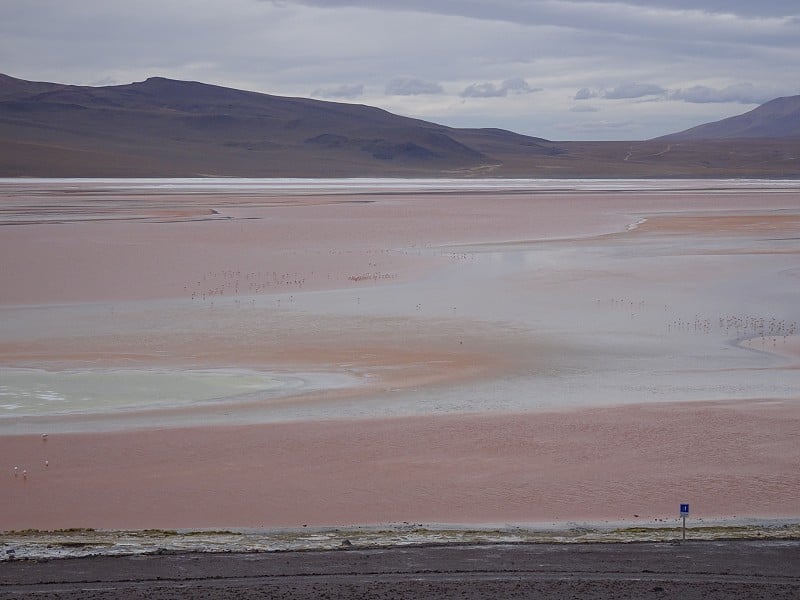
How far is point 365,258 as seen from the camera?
25.9m

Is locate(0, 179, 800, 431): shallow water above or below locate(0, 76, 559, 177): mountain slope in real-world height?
below

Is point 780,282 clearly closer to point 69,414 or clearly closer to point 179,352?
point 179,352

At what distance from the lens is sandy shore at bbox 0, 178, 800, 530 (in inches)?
359

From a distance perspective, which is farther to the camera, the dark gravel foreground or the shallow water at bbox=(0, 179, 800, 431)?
the shallow water at bbox=(0, 179, 800, 431)

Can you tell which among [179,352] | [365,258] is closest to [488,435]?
[179,352]

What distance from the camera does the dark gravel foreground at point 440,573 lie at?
21.0 ft

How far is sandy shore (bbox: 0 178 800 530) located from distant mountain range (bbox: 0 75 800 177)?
58035 millimetres

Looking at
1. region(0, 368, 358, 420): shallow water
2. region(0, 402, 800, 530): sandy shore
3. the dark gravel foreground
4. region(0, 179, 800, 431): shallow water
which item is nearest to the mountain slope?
region(0, 179, 800, 431): shallow water

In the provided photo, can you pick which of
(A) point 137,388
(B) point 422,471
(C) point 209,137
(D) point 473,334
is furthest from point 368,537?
(C) point 209,137

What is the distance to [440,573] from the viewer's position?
6754 millimetres

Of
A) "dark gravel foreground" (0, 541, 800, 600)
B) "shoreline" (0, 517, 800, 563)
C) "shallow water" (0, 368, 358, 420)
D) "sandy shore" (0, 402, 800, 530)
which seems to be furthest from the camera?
"shallow water" (0, 368, 358, 420)

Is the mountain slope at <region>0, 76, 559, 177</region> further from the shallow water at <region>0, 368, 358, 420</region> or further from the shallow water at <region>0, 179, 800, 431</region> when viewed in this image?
the shallow water at <region>0, 368, 358, 420</region>

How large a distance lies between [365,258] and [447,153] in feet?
320

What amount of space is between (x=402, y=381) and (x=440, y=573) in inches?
257
